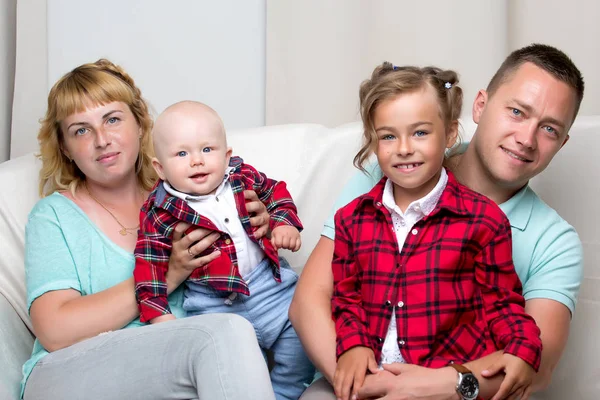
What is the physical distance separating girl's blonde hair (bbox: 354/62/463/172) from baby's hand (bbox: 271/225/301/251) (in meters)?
0.28

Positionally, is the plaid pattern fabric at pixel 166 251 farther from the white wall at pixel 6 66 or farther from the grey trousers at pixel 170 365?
the white wall at pixel 6 66

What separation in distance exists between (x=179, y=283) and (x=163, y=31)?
1244mm

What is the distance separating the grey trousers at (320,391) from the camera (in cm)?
151

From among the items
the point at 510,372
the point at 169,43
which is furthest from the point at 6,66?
the point at 510,372

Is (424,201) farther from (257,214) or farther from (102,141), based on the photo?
(102,141)

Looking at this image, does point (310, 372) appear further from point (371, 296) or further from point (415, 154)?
point (415, 154)

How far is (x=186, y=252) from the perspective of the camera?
1624 mm

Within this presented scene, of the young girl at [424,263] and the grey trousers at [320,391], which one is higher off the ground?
the young girl at [424,263]

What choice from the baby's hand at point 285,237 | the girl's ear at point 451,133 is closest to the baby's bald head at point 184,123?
the baby's hand at point 285,237

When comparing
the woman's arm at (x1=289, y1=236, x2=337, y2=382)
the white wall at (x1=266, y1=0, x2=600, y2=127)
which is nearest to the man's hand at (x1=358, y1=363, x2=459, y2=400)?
the woman's arm at (x1=289, y1=236, x2=337, y2=382)

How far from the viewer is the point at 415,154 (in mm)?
1429

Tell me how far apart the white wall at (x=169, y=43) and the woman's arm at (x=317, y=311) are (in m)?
1.19

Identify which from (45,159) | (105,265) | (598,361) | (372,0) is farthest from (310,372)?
(372,0)

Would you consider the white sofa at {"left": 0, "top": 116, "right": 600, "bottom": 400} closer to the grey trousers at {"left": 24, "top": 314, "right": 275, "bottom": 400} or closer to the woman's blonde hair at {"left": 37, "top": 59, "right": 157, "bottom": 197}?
the woman's blonde hair at {"left": 37, "top": 59, "right": 157, "bottom": 197}
